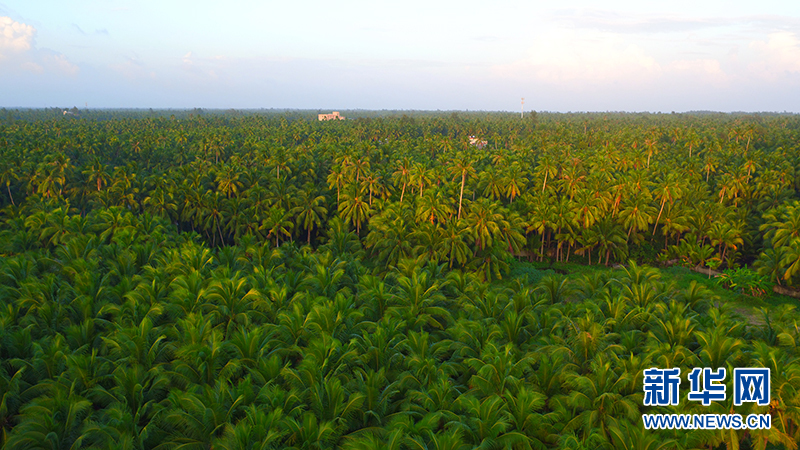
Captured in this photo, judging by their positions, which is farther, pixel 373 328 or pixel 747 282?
pixel 747 282

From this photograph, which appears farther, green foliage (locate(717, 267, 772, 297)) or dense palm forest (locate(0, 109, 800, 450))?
green foliage (locate(717, 267, 772, 297))

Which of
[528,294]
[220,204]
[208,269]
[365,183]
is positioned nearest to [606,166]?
[365,183]

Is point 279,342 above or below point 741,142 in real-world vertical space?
below

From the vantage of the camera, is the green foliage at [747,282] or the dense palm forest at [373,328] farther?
the green foliage at [747,282]

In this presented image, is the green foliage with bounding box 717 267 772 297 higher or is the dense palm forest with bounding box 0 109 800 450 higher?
the dense palm forest with bounding box 0 109 800 450

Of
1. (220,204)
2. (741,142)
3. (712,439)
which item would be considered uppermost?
(741,142)

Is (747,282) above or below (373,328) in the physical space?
below

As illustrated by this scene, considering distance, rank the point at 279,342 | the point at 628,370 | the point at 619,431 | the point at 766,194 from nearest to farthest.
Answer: the point at 619,431 → the point at 628,370 → the point at 279,342 → the point at 766,194

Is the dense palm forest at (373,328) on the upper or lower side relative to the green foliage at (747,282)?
upper

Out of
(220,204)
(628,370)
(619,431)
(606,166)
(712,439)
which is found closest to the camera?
(619,431)

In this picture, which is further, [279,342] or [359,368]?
[279,342]

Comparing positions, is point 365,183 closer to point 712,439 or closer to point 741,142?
point 712,439
